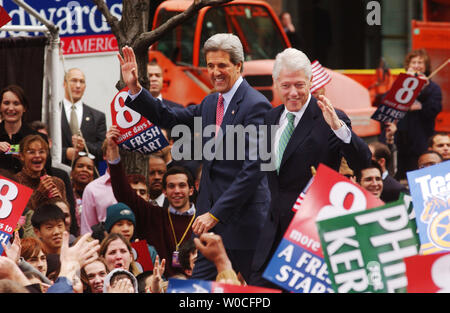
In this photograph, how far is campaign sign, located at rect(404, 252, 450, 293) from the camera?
16.3 ft

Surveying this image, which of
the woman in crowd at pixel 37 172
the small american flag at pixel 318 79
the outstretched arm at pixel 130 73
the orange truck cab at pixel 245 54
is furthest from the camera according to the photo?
the orange truck cab at pixel 245 54

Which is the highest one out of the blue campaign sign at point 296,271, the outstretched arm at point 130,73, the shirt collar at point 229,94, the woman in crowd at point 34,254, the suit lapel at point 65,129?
the outstretched arm at point 130,73

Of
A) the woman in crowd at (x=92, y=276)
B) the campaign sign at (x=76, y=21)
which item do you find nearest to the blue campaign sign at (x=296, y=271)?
the woman in crowd at (x=92, y=276)

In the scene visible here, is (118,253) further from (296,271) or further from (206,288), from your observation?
(206,288)

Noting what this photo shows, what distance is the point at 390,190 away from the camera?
9445 mm

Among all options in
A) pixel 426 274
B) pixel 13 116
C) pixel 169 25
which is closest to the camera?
pixel 426 274

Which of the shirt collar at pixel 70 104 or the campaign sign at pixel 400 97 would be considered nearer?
the campaign sign at pixel 400 97

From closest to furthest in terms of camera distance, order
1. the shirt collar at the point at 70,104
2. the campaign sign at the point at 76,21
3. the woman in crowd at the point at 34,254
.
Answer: the woman in crowd at the point at 34,254
the shirt collar at the point at 70,104
the campaign sign at the point at 76,21

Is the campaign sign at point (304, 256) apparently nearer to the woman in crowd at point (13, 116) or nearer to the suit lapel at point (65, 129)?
the woman in crowd at point (13, 116)

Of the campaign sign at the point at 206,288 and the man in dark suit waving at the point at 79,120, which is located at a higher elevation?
the man in dark suit waving at the point at 79,120

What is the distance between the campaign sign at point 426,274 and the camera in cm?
495

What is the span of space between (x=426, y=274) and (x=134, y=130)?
315 cm

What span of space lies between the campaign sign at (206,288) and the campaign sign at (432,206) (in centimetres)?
110

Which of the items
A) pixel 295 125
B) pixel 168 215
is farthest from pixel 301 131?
pixel 168 215
